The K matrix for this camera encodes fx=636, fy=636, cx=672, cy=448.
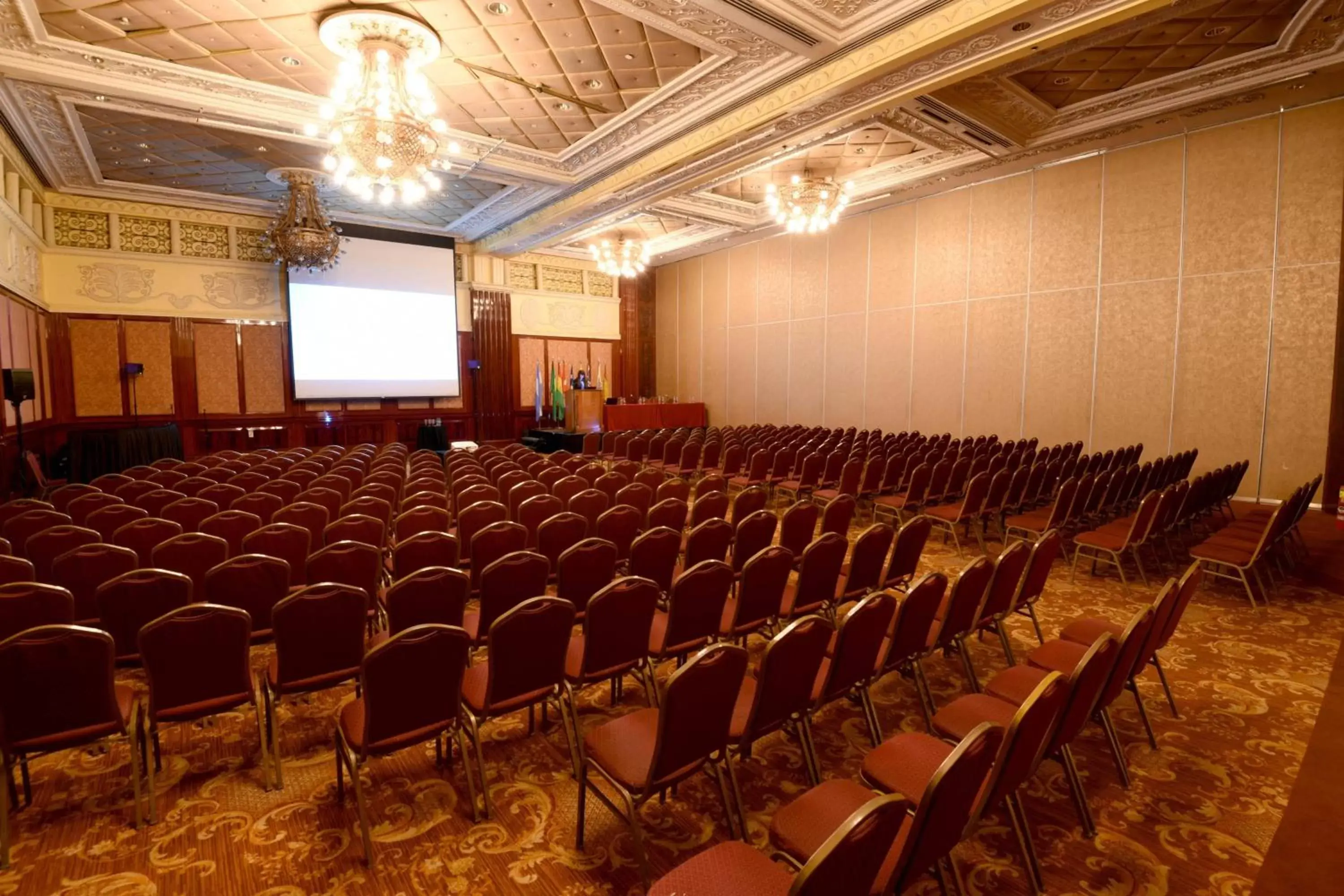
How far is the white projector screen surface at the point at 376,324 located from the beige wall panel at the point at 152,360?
2.11 meters

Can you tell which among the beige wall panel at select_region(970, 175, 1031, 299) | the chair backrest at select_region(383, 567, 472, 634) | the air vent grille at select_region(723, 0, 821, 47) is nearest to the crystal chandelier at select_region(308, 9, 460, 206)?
the air vent grille at select_region(723, 0, 821, 47)

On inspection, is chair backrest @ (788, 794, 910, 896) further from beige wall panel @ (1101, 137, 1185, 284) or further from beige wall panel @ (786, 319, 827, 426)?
beige wall panel @ (786, 319, 827, 426)

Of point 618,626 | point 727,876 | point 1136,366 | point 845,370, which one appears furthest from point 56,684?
point 845,370

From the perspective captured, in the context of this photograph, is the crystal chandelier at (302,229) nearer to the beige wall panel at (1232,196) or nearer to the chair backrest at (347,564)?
the chair backrest at (347,564)

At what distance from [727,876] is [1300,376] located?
10447 millimetres

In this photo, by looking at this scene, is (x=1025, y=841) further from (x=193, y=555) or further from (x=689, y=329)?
(x=689, y=329)

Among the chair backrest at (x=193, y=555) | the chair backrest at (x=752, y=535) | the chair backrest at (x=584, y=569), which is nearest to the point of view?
the chair backrest at (x=584, y=569)

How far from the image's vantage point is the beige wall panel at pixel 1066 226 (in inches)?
397

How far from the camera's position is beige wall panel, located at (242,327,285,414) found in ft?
43.2

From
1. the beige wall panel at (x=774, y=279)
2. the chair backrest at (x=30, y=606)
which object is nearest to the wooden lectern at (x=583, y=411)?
the beige wall panel at (x=774, y=279)

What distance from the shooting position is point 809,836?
6.43 feet

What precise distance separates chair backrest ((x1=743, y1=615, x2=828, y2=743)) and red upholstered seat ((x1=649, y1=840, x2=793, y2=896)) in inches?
22.9

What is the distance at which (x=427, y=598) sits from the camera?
3203mm

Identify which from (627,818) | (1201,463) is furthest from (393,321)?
(1201,463)
